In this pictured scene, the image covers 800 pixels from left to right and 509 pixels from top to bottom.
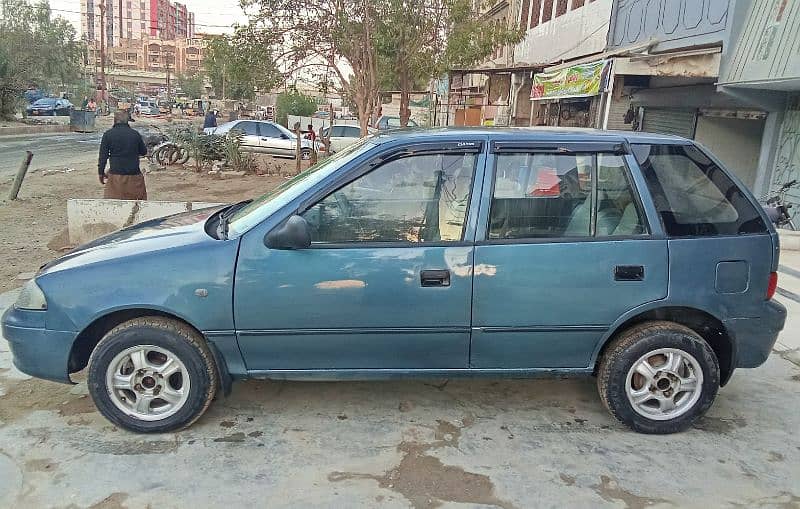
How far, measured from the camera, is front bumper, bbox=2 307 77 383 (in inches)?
130

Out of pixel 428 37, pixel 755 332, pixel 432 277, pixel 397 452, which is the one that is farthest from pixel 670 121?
pixel 397 452

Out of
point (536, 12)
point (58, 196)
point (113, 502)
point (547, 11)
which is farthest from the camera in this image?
point (536, 12)

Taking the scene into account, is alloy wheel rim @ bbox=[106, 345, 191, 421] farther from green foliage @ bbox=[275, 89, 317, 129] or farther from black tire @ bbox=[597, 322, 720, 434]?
green foliage @ bbox=[275, 89, 317, 129]

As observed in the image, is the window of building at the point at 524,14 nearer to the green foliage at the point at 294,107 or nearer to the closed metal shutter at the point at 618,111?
the closed metal shutter at the point at 618,111

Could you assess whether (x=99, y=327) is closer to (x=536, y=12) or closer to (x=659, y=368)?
(x=659, y=368)

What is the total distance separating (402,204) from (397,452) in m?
1.35

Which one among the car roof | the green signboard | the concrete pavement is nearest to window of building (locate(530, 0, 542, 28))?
the green signboard

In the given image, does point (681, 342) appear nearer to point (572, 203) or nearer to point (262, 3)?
point (572, 203)

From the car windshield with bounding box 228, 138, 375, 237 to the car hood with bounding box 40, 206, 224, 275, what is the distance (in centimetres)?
20

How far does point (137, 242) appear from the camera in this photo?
351cm

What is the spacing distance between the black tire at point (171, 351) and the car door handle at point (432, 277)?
123 cm

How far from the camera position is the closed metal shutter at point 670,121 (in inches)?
485

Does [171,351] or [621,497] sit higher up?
[171,351]

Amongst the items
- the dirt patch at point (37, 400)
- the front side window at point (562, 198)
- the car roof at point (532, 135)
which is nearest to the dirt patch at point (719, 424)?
the front side window at point (562, 198)
